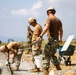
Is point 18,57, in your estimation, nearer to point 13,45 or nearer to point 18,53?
point 18,53

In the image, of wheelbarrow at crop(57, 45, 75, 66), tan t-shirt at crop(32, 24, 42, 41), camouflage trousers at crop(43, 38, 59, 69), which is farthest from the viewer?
wheelbarrow at crop(57, 45, 75, 66)

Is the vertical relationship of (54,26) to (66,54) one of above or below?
above

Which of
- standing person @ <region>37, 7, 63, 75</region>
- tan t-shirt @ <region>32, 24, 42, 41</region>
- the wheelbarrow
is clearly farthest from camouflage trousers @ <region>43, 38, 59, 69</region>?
the wheelbarrow

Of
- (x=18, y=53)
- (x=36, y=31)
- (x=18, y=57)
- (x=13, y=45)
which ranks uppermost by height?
(x=36, y=31)

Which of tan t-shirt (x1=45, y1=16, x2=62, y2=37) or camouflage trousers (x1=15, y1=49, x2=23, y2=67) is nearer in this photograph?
tan t-shirt (x1=45, y1=16, x2=62, y2=37)

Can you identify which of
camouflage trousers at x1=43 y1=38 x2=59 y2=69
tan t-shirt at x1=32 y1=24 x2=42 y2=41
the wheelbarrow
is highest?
tan t-shirt at x1=32 y1=24 x2=42 y2=41

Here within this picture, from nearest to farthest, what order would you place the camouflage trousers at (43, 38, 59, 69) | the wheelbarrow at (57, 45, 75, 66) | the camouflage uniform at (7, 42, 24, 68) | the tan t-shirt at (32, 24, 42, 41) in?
the camouflage trousers at (43, 38, 59, 69), the tan t-shirt at (32, 24, 42, 41), the camouflage uniform at (7, 42, 24, 68), the wheelbarrow at (57, 45, 75, 66)

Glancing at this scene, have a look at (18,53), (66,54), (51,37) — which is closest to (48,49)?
(51,37)

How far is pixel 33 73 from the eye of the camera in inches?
451

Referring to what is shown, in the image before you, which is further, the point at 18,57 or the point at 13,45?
the point at 18,57

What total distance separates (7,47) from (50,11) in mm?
4129

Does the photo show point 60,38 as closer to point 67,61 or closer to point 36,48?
point 36,48

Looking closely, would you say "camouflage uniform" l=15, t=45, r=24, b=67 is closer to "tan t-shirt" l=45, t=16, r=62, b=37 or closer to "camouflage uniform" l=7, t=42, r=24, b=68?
"camouflage uniform" l=7, t=42, r=24, b=68

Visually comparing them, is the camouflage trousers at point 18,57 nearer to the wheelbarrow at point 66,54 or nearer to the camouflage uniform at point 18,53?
the camouflage uniform at point 18,53
